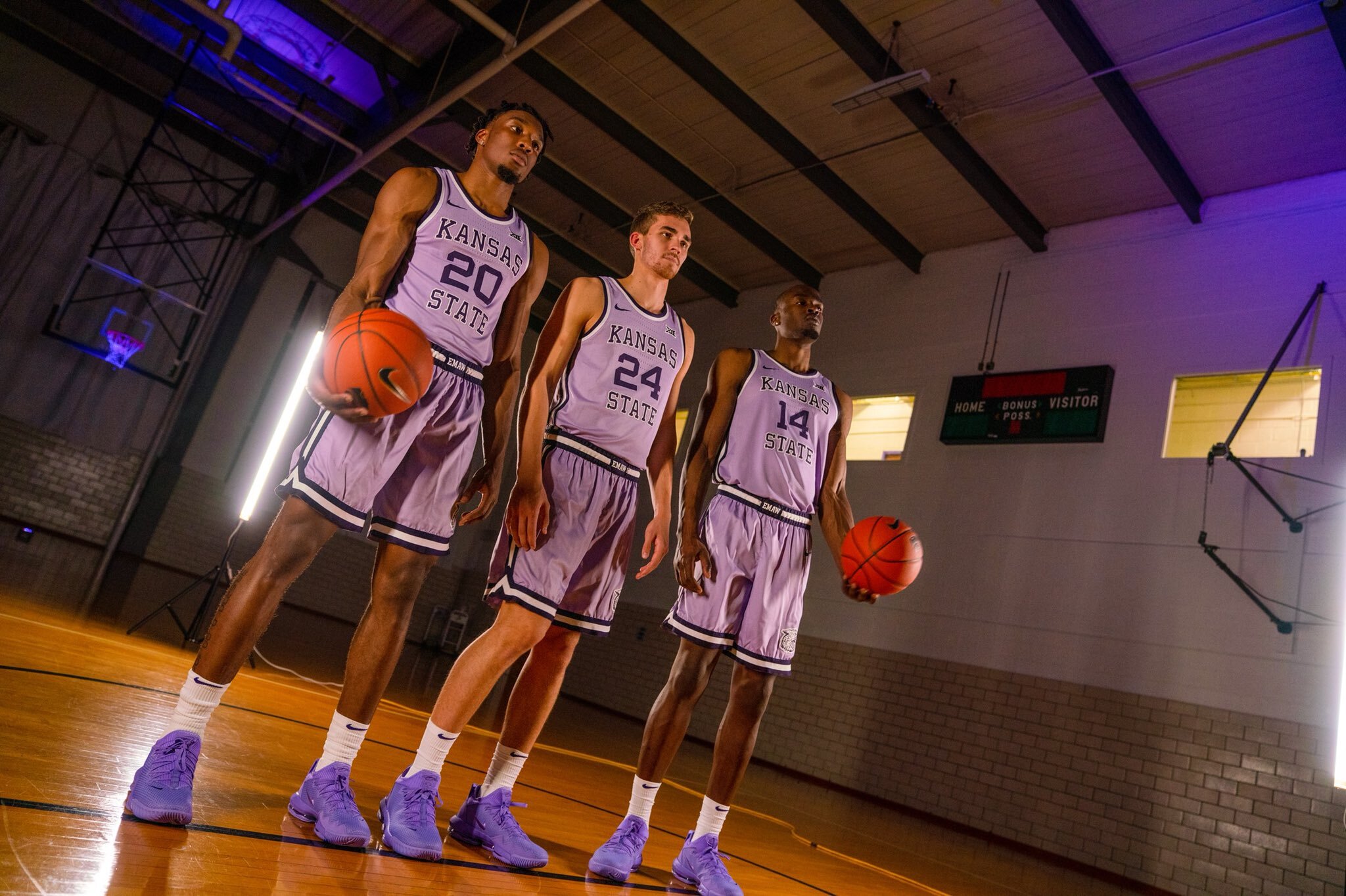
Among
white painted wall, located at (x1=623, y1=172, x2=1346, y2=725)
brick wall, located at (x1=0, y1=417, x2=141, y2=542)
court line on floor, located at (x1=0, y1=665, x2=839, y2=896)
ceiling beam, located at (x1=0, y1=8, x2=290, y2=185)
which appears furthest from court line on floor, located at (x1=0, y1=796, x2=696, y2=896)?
ceiling beam, located at (x1=0, y1=8, x2=290, y2=185)

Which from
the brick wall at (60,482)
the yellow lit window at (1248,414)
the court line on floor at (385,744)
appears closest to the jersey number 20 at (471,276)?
the court line on floor at (385,744)

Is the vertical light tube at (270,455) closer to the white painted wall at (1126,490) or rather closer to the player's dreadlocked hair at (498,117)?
the player's dreadlocked hair at (498,117)

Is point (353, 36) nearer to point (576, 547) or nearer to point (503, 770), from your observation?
point (576, 547)

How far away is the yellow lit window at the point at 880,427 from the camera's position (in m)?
9.61

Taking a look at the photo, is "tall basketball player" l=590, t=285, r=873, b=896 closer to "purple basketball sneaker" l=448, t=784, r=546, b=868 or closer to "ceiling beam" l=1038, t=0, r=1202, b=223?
"purple basketball sneaker" l=448, t=784, r=546, b=868

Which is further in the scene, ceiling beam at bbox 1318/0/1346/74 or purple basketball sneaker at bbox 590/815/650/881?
ceiling beam at bbox 1318/0/1346/74

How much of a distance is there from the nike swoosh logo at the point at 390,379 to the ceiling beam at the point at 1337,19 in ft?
22.5

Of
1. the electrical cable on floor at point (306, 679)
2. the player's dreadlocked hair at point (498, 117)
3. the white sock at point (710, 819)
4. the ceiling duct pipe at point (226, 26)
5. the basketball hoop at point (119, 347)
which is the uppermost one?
the ceiling duct pipe at point (226, 26)

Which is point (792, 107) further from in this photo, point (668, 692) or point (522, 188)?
point (668, 692)

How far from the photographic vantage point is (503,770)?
233 cm

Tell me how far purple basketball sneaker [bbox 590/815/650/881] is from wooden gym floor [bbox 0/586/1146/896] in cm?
4

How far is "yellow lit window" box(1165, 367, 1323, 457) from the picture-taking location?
671 cm

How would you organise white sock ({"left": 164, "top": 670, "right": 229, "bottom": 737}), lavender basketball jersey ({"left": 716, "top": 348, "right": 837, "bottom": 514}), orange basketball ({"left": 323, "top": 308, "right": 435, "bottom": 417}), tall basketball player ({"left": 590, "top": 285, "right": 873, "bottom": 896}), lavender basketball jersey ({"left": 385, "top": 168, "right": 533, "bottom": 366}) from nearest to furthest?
1. white sock ({"left": 164, "top": 670, "right": 229, "bottom": 737})
2. orange basketball ({"left": 323, "top": 308, "right": 435, "bottom": 417})
3. lavender basketball jersey ({"left": 385, "top": 168, "right": 533, "bottom": 366})
4. tall basketball player ({"left": 590, "top": 285, "right": 873, "bottom": 896})
5. lavender basketball jersey ({"left": 716, "top": 348, "right": 837, "bottom": 514})

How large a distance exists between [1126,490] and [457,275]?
6.90 meters
